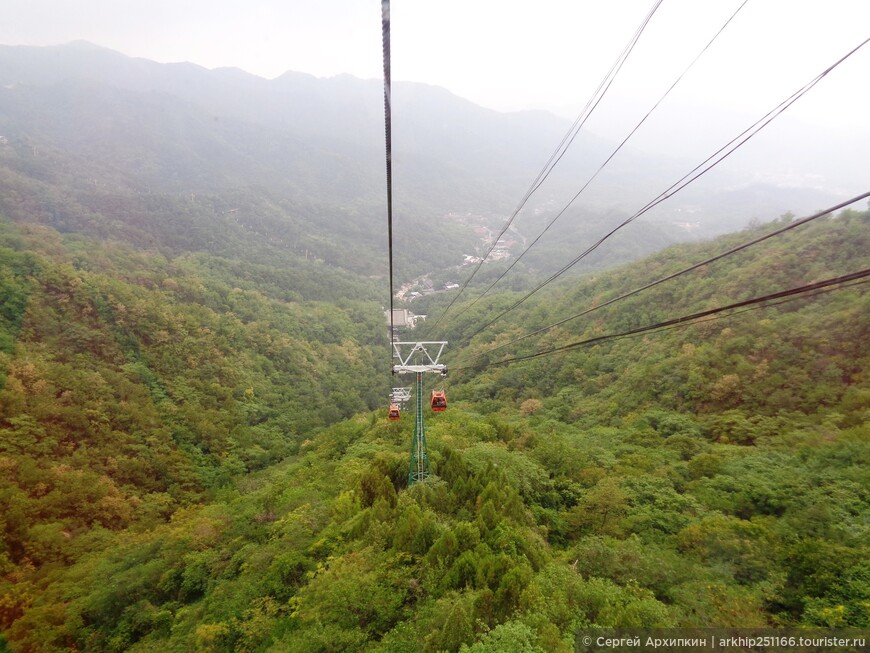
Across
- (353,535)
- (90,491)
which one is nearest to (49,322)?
(90,491)

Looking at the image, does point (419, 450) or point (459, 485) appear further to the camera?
point (419, 450)

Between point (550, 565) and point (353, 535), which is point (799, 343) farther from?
point (353, 535)

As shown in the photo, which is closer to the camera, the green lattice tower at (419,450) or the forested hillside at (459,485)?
the forested hillside at (459,485)

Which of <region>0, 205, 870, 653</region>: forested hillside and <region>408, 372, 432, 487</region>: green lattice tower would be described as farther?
<region>408, 372, 432, 487</region>: green lattice tower
